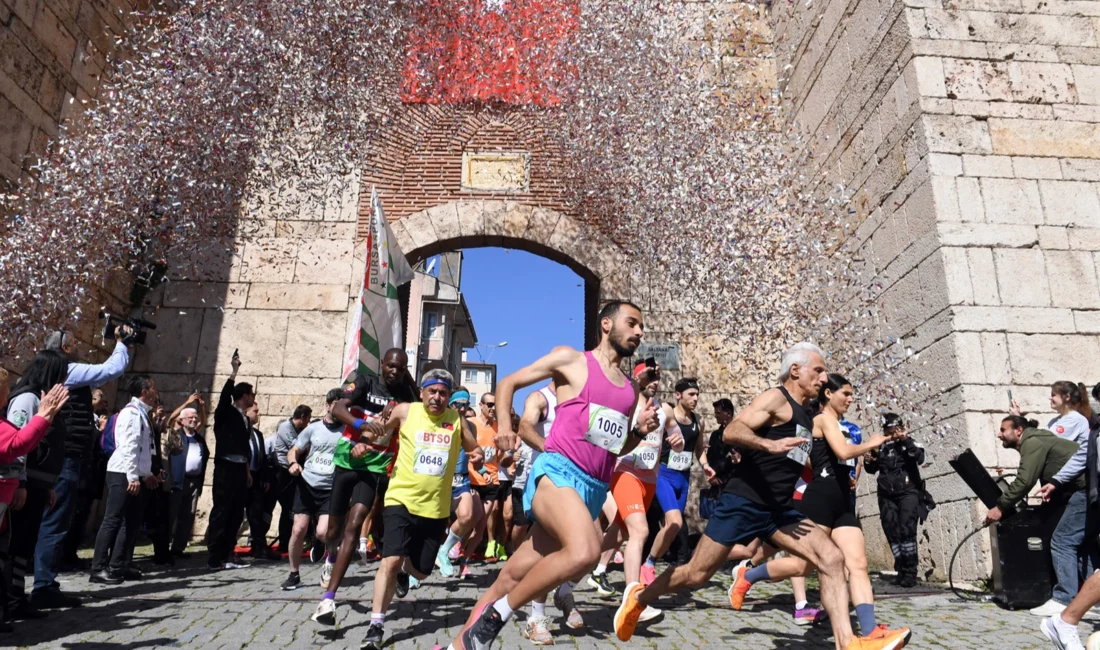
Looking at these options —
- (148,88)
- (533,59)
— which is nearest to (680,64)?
(533,59)

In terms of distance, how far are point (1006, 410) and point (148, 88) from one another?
9.78 metres

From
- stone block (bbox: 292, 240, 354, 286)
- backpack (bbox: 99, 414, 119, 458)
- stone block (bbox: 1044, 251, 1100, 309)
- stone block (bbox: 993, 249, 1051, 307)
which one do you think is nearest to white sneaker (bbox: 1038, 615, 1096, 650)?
stone block (bbox: 993, 249, 1051, 307)

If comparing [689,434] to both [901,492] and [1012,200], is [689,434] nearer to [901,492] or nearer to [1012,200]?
[901,492]

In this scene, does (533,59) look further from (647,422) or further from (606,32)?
(647,422)

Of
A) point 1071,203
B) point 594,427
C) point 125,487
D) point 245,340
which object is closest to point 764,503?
point 594,427

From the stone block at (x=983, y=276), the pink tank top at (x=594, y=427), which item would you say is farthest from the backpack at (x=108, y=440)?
the stone block at (x=983, y=276)

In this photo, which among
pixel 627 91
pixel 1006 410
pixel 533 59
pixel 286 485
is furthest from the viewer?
pixel 533 59

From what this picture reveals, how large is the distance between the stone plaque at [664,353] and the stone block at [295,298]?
4.08 m

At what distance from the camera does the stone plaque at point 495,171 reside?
11016mm

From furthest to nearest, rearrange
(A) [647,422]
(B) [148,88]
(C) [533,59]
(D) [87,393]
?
1. (C) [533,59]
2. (B) [148,88]
3. (D) [87,393]
4. (A) [647,422]

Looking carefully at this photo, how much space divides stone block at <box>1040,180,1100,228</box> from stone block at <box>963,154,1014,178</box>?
1.14ft

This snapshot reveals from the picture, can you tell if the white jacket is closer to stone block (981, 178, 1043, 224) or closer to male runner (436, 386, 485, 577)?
male runner (436, 386, 485, 577)

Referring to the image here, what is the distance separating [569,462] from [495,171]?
823cm

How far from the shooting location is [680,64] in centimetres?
1083
